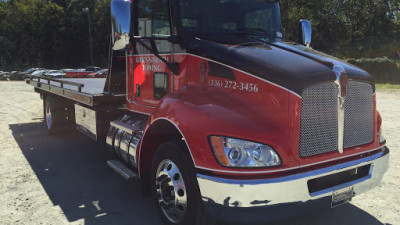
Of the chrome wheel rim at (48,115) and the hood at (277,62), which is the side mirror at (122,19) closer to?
the hood at (277,62)

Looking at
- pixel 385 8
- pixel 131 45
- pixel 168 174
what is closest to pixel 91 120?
pixel 131 45

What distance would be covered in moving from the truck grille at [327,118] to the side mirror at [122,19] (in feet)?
6.44

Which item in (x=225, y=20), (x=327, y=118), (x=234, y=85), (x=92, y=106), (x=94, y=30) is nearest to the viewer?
(x=327, y=118)

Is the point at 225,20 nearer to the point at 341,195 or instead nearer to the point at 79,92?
the point at 341,195

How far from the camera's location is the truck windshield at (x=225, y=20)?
3635 mm

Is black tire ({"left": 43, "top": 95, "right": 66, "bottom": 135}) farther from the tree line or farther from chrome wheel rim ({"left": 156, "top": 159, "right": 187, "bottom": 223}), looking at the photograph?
the tree line

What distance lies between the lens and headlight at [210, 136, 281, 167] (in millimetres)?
2680

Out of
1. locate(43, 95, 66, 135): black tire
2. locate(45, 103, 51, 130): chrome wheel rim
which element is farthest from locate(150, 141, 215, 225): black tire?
locate(45, 103, 51, 130): chrome wheel rim

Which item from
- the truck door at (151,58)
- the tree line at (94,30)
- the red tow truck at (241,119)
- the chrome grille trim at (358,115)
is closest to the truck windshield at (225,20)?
the red tow truck at (241,119)

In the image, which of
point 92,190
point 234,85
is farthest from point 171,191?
point 92,190

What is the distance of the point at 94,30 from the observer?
53.4 metres

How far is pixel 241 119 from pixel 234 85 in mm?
428

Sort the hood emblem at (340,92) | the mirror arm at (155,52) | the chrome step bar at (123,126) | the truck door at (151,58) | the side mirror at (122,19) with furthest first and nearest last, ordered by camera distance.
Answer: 1. the chrome step bar at (123,126)
2. the truck door at (151,58)
3. the mirror arm at (155,52)
4. the side mirror at (122,19)
5. the hood emblem at (340,92)

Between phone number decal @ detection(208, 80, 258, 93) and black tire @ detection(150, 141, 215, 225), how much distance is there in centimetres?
65
